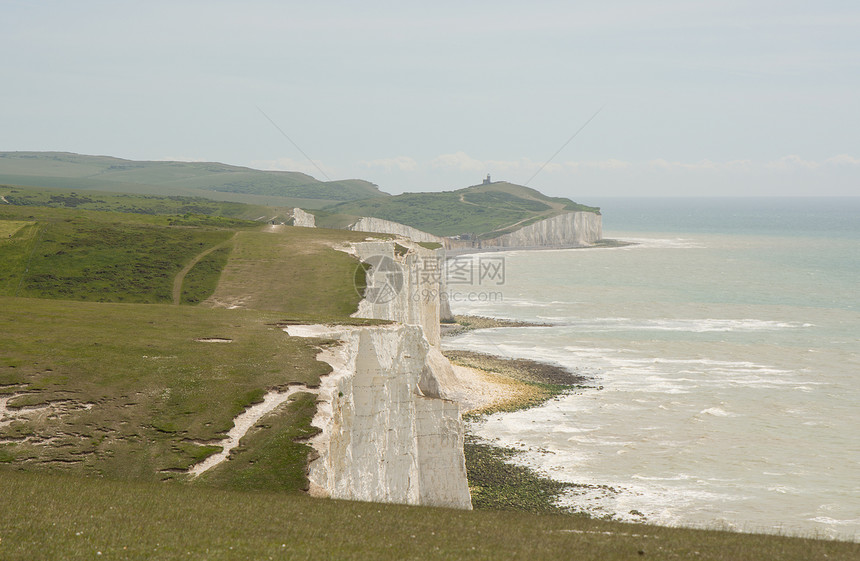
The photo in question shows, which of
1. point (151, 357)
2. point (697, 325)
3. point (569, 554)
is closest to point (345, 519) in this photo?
point (569, 554)

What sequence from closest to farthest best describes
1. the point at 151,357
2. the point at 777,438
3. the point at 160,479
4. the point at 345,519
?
1. the point at 345,519
2. the point at 160,479
3. the point at 151,357
4. the point at 777,438

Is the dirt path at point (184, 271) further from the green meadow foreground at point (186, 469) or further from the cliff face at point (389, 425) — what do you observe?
the cliff face at point (389, 425)

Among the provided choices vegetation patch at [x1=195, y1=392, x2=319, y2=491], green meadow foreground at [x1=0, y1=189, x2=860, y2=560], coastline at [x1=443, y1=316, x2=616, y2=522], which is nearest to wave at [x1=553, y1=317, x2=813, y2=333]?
coastline at [x1=443, y1=316, x2=616, y2=522]

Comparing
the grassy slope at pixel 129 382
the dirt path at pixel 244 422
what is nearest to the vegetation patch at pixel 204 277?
the grassy slope at pixel 129 382

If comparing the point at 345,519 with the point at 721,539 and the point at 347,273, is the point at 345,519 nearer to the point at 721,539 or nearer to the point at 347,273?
the point at 721,539

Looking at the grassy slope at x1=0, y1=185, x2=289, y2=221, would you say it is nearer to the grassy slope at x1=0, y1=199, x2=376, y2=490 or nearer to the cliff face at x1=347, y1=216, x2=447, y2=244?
the cliff face at x1=347, y1=216, x2=447, y2=244

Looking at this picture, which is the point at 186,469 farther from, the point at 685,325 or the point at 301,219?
the point at 301,219
